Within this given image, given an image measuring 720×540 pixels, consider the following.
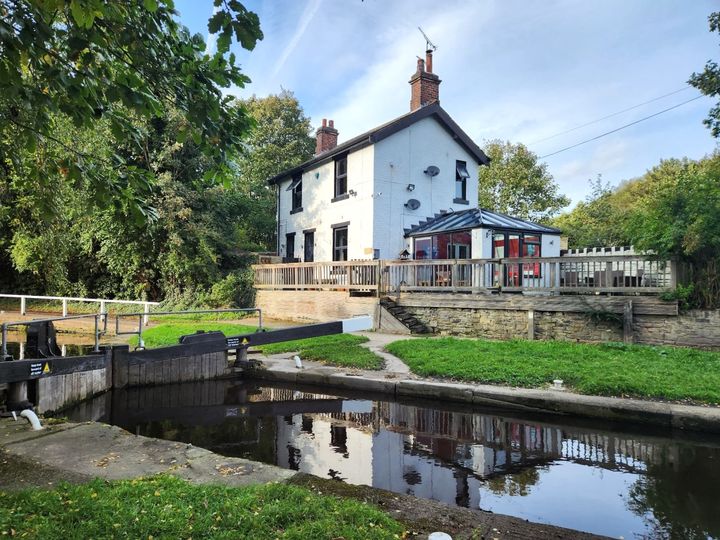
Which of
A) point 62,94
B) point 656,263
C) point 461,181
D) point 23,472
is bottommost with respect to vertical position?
point 23,472

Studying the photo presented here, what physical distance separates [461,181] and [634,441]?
17808mm

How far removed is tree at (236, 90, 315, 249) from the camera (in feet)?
107

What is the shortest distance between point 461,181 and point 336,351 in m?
14.1

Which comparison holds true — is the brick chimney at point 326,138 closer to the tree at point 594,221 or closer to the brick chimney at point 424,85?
the brick chimney at point 424,85

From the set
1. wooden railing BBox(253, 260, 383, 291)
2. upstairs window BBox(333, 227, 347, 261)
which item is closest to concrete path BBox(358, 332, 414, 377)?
wooden railing BBox(253, 260, 383, 291)

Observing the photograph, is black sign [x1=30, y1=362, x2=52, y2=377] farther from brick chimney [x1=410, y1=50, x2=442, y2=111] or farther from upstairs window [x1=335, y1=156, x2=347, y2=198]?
brick chimney [x1=410, y1=50, x2=442, y2=111]

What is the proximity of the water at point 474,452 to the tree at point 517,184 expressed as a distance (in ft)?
91.0

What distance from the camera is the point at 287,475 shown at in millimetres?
4375

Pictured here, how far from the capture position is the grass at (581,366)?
7.50 meters

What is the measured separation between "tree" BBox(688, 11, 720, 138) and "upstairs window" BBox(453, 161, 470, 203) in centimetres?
991

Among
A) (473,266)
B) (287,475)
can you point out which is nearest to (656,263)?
(473,266)

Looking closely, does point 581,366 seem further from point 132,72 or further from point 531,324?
point 132,72

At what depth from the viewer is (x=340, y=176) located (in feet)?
72.9

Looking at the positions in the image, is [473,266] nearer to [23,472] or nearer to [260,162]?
[23,472]
